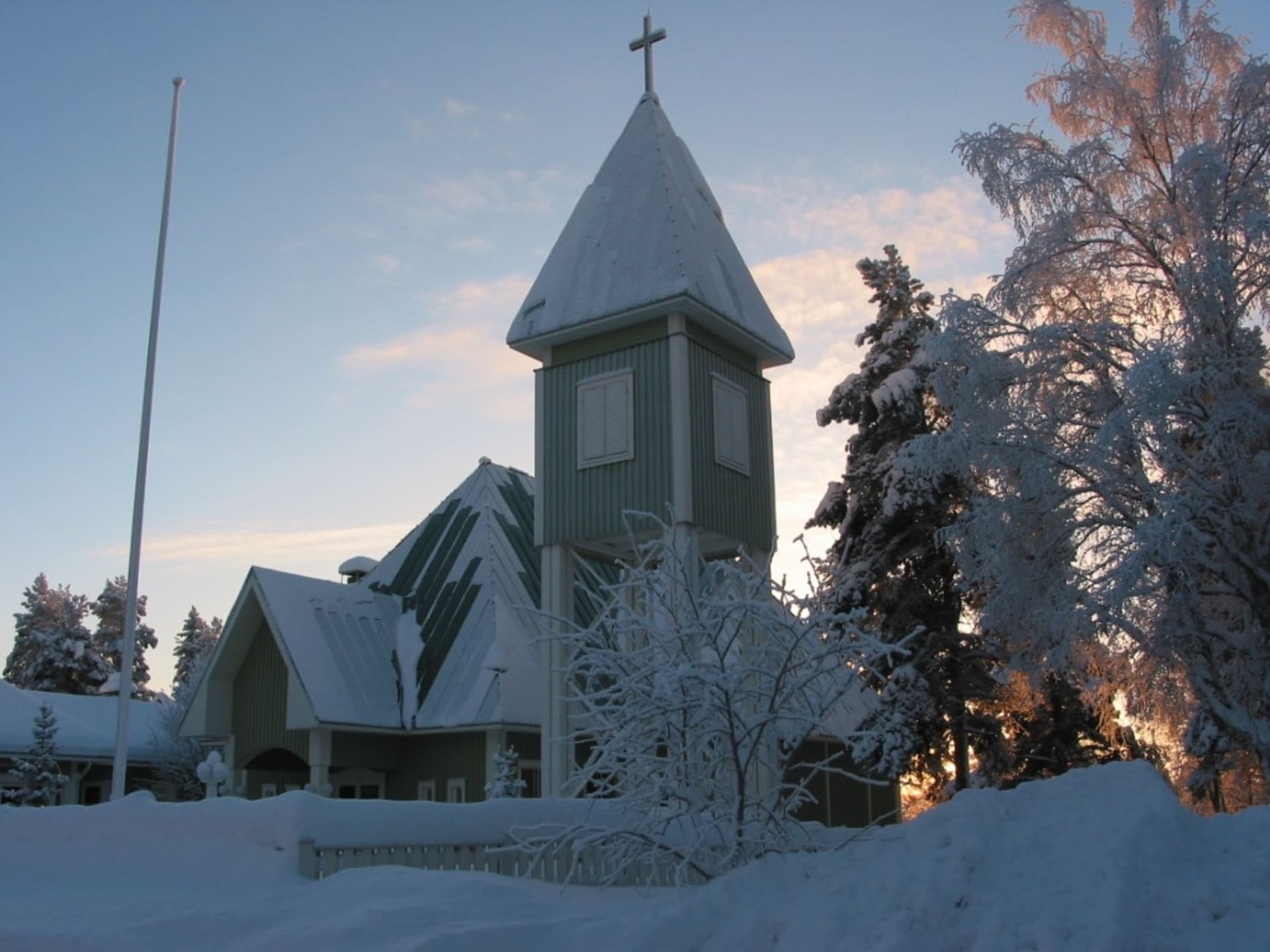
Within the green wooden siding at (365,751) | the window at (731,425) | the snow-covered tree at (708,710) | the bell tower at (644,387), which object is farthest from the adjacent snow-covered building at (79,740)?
the snow-covered tree at (708,710)

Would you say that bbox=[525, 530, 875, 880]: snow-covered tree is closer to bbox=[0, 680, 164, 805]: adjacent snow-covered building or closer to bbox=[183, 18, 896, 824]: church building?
bbox=[183, 18, 896, 824]: church building

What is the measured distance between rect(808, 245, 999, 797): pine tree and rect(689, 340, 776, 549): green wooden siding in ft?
5.92

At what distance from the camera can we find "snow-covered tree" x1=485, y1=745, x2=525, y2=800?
1727cm

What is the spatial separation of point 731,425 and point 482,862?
10.1 metres

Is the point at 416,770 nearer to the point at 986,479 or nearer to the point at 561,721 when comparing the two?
the point at 561,721

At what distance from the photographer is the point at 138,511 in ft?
62.3

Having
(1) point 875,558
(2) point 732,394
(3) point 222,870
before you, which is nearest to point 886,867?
(3) point 222,870

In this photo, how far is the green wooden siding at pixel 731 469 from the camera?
18.1 meters

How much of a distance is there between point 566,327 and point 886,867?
1332 centimetres

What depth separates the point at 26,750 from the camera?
29.8 metres

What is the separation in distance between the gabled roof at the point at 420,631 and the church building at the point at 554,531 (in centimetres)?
4

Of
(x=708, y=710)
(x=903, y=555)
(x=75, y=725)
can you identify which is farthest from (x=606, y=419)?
(x=75, y=725)

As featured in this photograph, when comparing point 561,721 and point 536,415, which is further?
point 536,415

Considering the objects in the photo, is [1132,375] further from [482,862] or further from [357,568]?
[357,568]
